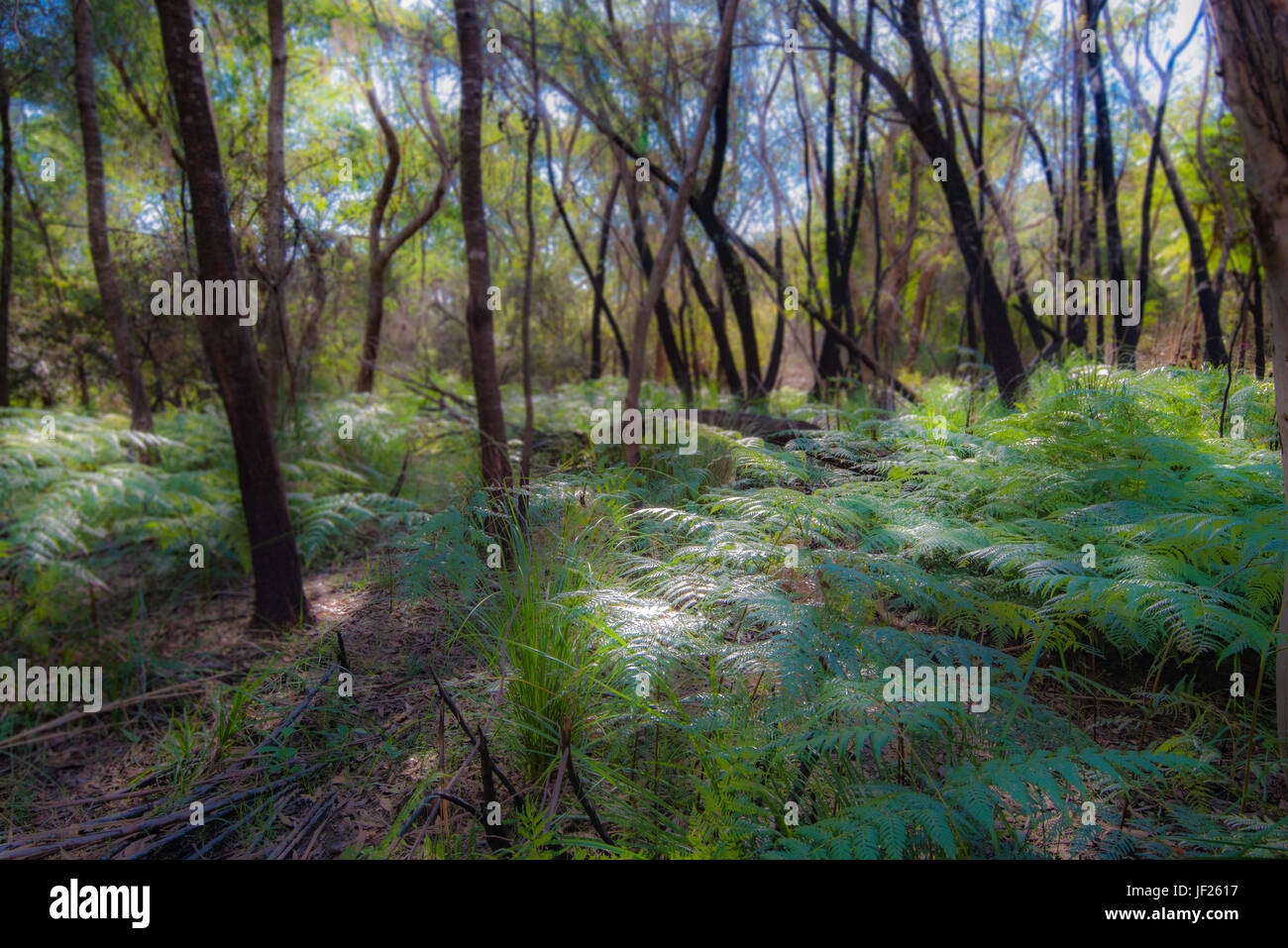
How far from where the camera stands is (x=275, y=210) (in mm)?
6863

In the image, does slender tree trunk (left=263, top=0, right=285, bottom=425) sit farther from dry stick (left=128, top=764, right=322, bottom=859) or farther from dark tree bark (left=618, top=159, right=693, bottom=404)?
dark tree bark (left=618, top=159, right=693, bottom=404)

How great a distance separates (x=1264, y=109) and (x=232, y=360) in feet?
16.2

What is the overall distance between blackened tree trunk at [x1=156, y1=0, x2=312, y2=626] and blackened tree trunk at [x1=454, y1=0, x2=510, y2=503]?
1.36m

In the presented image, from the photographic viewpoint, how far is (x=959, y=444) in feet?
13.3

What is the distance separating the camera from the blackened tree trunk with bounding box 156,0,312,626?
4.20 m

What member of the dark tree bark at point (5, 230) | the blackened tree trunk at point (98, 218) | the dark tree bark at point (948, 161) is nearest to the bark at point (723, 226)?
the dark tree bark at point (948, 161)

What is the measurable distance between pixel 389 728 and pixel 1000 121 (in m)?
15.8

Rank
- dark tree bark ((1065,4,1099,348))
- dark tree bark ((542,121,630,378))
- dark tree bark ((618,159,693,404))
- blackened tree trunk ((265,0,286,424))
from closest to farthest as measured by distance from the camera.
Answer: blackened tree trunk ((265,0,286,424)), dark tree bark ((1065,4,1099,348)), dark tree bark ((618,159,693,404)), dark tree bark ((542,121,630,378))

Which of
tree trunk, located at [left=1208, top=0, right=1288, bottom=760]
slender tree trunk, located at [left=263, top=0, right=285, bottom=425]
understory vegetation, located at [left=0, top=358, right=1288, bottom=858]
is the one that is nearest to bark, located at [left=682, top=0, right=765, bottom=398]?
slender tree trunk, located at [left=263, top=0, right=285, bottom=425]

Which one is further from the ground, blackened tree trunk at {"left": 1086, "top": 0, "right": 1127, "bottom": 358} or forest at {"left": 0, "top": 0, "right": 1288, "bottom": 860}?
blackened tree trunk at {"left": 1086, "top": 0, "right": 1127, "bottom": 358}

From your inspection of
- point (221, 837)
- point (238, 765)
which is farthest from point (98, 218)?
point (221, 837)

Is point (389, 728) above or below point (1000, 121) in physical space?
below
